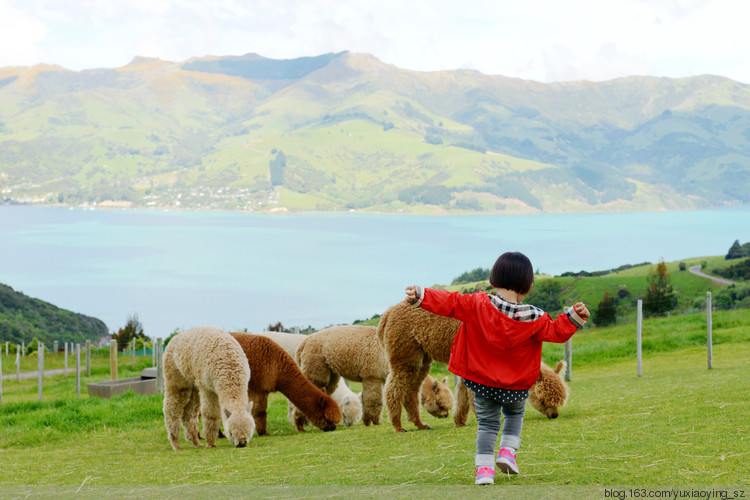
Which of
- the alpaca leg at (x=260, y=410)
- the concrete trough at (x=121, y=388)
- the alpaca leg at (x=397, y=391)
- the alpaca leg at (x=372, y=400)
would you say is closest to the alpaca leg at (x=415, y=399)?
the alpaca leg at (x=397, y=391)

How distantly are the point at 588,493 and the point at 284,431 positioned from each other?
25.6ft

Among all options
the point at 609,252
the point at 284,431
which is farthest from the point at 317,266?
the point at 284,431

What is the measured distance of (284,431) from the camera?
37.8ft

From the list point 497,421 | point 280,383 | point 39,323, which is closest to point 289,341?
point 280,383

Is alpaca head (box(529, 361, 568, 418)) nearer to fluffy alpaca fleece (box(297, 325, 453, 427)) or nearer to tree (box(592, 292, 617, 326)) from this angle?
fluffy alpaca fleece (box(297, 325, 453, 427))

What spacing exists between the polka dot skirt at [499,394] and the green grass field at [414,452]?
1.68 feet

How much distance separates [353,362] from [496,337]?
21.1 ft

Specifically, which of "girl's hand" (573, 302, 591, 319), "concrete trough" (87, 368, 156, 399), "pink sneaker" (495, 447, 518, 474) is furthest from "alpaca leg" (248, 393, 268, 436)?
"concrete trough" (87, 368, 156, 399)

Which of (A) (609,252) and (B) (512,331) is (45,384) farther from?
(A) (609,252)

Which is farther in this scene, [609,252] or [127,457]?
[609,252]

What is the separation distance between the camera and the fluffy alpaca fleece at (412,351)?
8891mm

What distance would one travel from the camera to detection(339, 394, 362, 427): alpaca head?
11.8 metres

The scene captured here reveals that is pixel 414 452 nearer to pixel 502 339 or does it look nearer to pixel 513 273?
pixel 502 339

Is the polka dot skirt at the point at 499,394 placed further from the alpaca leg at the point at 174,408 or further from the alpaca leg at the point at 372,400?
the alpaca leg at the point at 372,400
